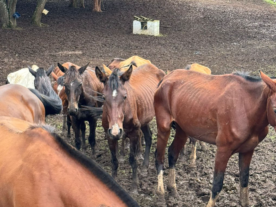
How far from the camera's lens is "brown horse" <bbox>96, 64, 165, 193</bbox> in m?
5.33

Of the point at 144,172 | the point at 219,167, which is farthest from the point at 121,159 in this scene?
the point at 219,167

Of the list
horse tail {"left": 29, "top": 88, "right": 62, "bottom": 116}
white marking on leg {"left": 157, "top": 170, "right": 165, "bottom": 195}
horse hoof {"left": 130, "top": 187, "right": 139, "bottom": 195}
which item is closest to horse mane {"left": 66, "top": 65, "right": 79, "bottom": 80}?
horse tail {"left": 29, "top": 88, "right": 62, "bottom": 116}

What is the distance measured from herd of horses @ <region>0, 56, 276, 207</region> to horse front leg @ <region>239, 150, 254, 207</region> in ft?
0.04

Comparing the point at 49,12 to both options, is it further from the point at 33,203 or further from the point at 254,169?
the point at 33,203

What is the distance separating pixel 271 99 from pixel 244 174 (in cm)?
132

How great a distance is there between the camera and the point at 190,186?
6023 mm

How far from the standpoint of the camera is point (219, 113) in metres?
4.91

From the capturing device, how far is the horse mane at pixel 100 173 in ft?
8.58

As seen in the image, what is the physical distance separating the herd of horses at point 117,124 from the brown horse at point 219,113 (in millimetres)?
12

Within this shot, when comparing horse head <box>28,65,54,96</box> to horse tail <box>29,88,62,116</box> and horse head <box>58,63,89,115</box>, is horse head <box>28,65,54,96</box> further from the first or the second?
horse tail <box>29,88,62,116</box>

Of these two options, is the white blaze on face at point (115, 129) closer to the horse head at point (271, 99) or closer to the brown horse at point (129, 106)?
the brown horse at point (129, 106)

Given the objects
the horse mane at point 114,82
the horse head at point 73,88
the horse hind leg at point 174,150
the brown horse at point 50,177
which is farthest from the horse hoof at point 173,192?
the brown horse at point 50,177

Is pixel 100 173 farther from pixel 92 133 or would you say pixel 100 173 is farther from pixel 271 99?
pixel 92 133

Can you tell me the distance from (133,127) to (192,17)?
56.7 ft
